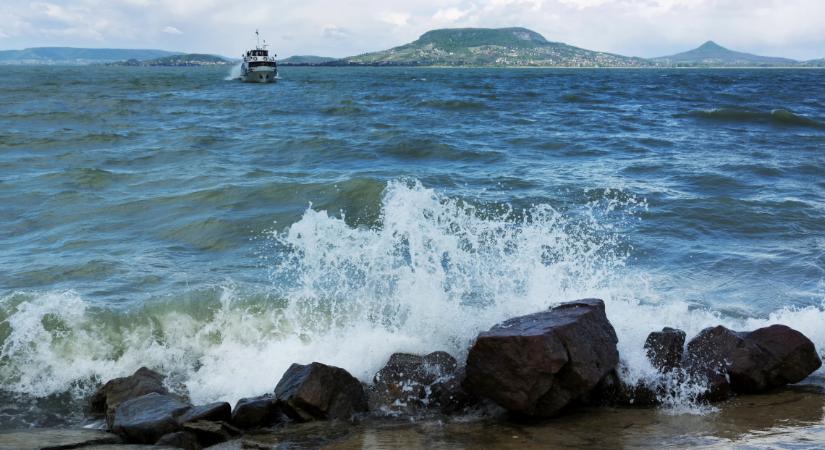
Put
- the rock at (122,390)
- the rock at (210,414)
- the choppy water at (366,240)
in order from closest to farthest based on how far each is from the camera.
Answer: the rock at (210,414) → the rock at (122,390) → the choppy water at (366,240)

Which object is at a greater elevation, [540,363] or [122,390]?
[540,363]

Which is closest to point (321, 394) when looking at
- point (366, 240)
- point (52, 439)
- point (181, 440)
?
point (181, 440)

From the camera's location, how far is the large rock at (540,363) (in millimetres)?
4848

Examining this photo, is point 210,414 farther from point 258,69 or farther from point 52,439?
point 258,69

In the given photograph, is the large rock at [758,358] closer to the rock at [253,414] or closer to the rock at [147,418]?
the rock at [253,414]

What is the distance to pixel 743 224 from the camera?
1127cm

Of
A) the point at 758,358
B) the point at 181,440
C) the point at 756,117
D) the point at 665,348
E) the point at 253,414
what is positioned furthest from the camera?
the point at 756,117

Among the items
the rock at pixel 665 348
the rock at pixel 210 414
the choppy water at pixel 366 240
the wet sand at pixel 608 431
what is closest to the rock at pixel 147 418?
the rock at pixel 210 414

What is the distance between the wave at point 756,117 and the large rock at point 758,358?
19.6 m

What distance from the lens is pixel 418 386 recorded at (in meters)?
5.55

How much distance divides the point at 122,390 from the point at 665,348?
170 inches

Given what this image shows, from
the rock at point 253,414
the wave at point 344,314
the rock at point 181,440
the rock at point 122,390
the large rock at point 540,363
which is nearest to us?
the rock at point 181,440

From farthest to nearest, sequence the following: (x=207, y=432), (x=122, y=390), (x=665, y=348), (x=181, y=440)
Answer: (x=122, y=390) < (x=665, y=348) < (x=207, y=432) < (x=181, y=440)

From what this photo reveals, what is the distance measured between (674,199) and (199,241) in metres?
7.97
